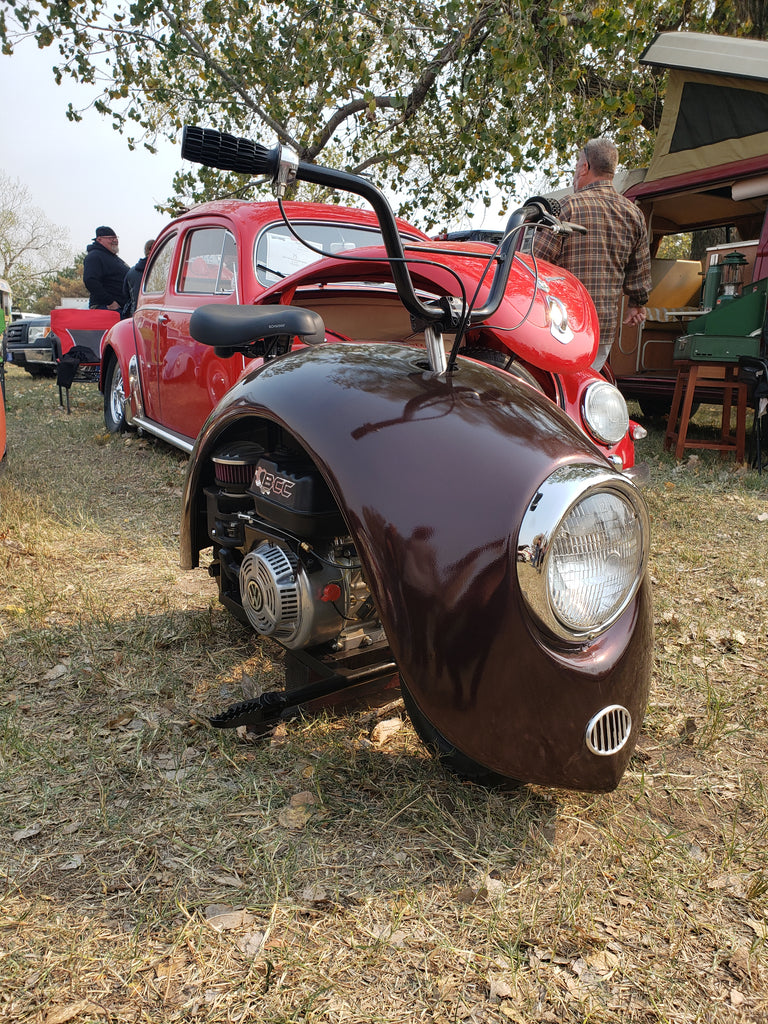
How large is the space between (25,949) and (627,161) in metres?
12.0

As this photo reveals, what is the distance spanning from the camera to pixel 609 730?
1411 mm

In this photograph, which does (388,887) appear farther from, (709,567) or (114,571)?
(709,567)

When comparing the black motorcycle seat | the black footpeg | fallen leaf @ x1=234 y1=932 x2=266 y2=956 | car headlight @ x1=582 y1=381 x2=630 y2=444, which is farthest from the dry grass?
the black motorcycle seat

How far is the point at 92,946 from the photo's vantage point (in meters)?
1.40

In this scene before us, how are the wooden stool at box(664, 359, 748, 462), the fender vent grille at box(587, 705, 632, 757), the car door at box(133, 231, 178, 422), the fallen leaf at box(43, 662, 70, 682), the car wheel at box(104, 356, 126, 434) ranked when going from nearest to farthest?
the fender vent grille at box(587, 705, 632, 757) → the fallen leaf at box(43, 662, 70, 682) → the car door at box(133, 231, 178, 422) → the wooden stool at box(664, 359, 748, 462) → the car wheel at box(104, 356, 126, 434)

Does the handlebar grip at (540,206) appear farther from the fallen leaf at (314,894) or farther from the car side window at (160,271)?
the car side window at (160,271)

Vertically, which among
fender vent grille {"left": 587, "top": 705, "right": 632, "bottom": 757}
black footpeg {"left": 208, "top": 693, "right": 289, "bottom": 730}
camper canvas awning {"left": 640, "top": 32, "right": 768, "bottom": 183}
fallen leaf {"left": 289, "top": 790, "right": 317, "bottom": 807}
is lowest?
fallen leaf {"left": 289, "top": 790, "right": 317, "bottom": 807}

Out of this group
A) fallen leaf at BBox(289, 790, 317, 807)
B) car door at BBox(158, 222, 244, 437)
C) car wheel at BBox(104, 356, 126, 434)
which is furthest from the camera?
car wheel at BBox(104, 356, 126, 434)

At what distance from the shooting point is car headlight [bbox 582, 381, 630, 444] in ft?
10.4

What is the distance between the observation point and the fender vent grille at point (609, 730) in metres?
1.39

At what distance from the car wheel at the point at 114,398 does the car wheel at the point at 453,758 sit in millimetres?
5243

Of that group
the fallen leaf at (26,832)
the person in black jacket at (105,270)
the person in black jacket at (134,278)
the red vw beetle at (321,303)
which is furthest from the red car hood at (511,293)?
the person in black jacket at (105,270)

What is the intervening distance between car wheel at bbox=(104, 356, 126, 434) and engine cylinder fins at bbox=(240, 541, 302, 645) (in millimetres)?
4881

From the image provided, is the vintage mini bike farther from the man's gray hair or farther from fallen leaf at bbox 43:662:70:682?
the man's gray hair
